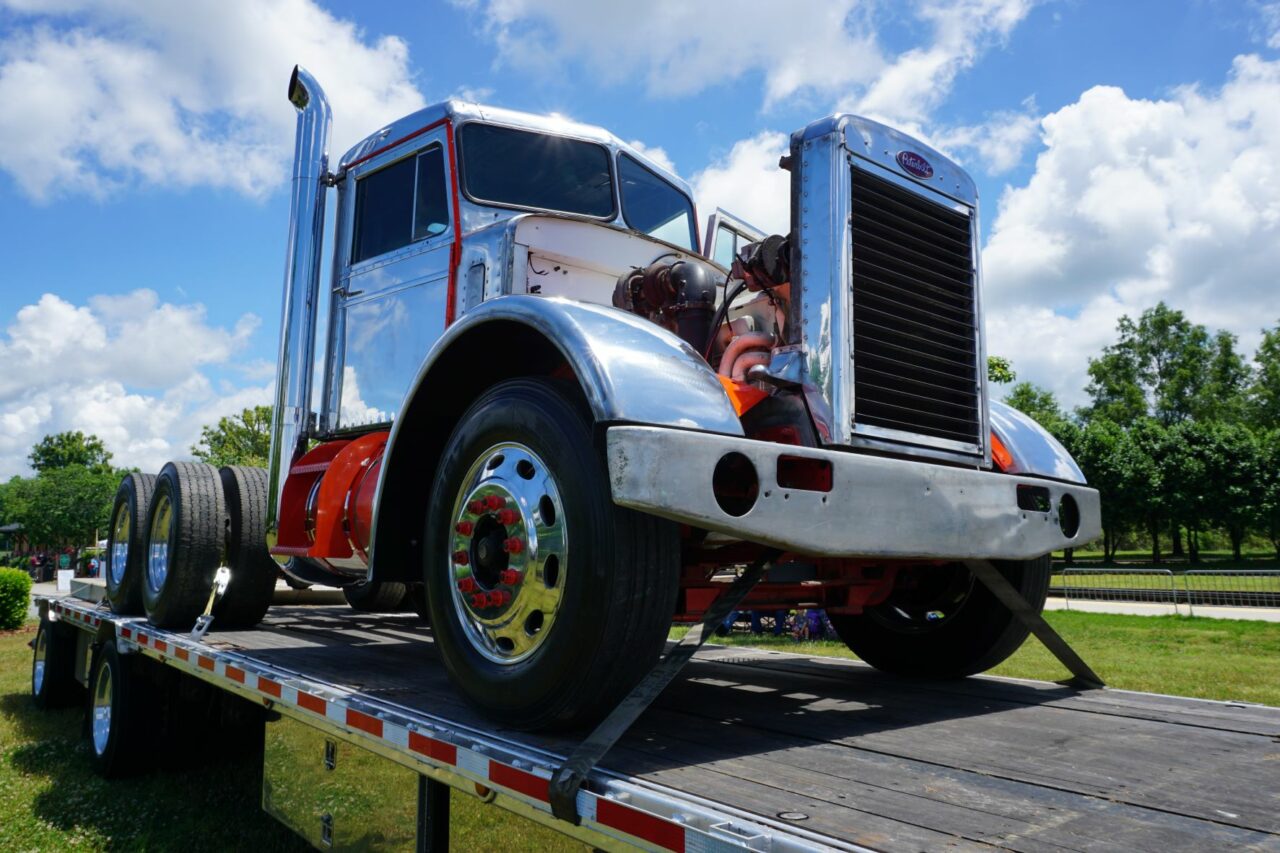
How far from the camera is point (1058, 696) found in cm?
334

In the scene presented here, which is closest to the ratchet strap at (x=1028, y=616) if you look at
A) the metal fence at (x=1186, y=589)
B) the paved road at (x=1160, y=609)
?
the paved road at (x=1160, y=609)

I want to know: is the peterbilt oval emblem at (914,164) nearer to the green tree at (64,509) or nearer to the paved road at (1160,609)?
the paved road at (1160,609)

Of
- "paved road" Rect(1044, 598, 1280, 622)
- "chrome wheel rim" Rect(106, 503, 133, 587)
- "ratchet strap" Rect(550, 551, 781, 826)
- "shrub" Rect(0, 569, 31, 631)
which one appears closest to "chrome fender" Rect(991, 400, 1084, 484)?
"ratchet strap" Rect(550, 551, 781, 826)

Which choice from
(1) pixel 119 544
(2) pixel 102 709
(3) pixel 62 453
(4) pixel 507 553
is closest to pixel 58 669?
(1) pixel 119 544

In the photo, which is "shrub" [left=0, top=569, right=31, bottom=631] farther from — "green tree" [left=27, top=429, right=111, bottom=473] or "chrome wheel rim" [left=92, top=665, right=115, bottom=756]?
"green tree" [left=27, top=429, right=111, bottom=473]

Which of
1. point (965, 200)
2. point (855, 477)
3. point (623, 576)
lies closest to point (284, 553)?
point (623, 576)

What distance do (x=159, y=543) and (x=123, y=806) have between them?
151 centimetres

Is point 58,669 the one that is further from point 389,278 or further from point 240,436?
point 240,436

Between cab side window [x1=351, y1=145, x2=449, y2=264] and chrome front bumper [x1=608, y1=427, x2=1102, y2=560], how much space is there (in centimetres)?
237

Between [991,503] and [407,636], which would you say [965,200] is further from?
[407,636]

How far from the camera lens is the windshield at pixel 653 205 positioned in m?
4.66

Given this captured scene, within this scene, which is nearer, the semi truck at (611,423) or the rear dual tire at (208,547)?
the semi truck at (611,423)

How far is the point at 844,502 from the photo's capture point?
241 centimetres

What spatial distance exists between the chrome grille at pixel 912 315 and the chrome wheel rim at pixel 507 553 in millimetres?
1051
